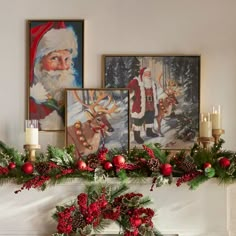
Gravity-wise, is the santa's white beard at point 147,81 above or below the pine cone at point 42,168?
above

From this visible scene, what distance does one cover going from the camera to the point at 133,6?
3084 mm

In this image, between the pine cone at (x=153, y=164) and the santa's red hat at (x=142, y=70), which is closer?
the pine cone at (x=153, y=164)

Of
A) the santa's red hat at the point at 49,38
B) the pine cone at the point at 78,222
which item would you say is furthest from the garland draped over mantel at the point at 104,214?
the santa's red hat at the point at 49,38

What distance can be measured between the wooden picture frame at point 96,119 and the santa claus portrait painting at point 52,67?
66 millimetres

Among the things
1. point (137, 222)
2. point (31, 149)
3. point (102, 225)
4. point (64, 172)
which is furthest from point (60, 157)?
point (137, 222)

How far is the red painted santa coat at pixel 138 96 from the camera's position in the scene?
3027mm

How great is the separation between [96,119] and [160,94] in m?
0.41

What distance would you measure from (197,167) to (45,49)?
1.17 metres

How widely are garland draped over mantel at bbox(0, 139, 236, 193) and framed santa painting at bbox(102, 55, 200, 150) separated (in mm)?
377

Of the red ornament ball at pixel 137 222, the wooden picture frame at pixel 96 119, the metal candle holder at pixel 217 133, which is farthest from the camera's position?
the wooden picture frame at pixel 96 119

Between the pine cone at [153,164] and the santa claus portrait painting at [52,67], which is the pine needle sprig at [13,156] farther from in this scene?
the pine cone at [153,164]

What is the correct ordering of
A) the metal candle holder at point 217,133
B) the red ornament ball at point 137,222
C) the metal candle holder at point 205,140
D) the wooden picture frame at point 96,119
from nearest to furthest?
the red ornament ball at point 137,222 < the metal candle holder at point 205,140 < the metal candle holder at point 217,133 < the wooden picture frame at point 96,119

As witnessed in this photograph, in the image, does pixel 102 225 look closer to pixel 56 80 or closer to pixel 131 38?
pixel 56 80

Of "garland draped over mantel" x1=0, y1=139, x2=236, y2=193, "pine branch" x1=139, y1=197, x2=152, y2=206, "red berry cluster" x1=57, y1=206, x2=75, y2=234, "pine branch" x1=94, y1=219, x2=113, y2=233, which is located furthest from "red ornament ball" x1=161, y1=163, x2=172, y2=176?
"red berry cluster" x1=57, y1=206, x2=75, y2=234
